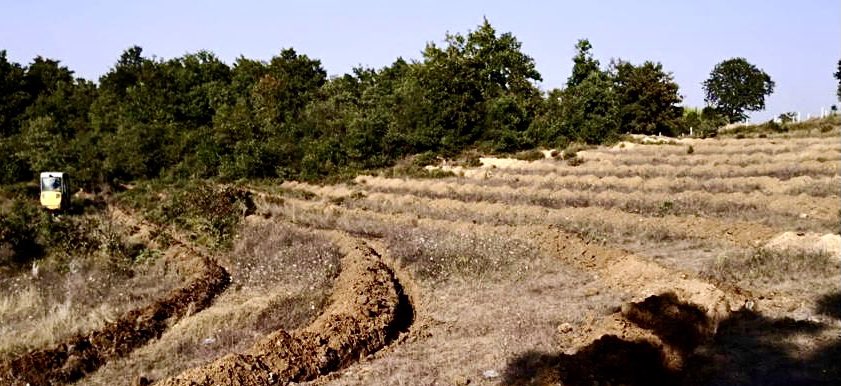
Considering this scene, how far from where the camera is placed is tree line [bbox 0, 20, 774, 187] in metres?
38.9

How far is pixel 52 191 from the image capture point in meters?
28.1

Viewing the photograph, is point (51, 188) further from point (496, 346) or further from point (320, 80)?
point (320, 80)

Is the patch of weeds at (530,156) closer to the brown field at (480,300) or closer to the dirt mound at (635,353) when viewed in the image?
the brown field at (480,300)

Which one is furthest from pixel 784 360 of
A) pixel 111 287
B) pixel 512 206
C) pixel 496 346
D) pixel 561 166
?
pixel 561 166

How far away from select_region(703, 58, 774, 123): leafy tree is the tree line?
731 centimetres

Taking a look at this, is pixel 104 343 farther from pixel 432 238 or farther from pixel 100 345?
pixel 432 238

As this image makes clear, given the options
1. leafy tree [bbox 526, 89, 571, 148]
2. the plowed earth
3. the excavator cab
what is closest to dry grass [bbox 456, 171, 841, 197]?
leafy tree [bbox 526, 89, 571, 148]

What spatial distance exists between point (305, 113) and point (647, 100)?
73.6 feet

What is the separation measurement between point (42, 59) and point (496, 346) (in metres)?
64.9

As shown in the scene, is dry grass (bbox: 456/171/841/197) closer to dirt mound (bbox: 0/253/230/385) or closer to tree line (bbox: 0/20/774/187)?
tree line (bbox: 0/20/774/187)

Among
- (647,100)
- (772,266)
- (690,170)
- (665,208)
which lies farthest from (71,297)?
(647,100)

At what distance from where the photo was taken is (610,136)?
39.1 m

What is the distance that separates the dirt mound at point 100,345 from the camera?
32.1 ft

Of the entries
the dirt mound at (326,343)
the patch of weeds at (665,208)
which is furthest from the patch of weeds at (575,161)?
the dirt mound at (326,343)
